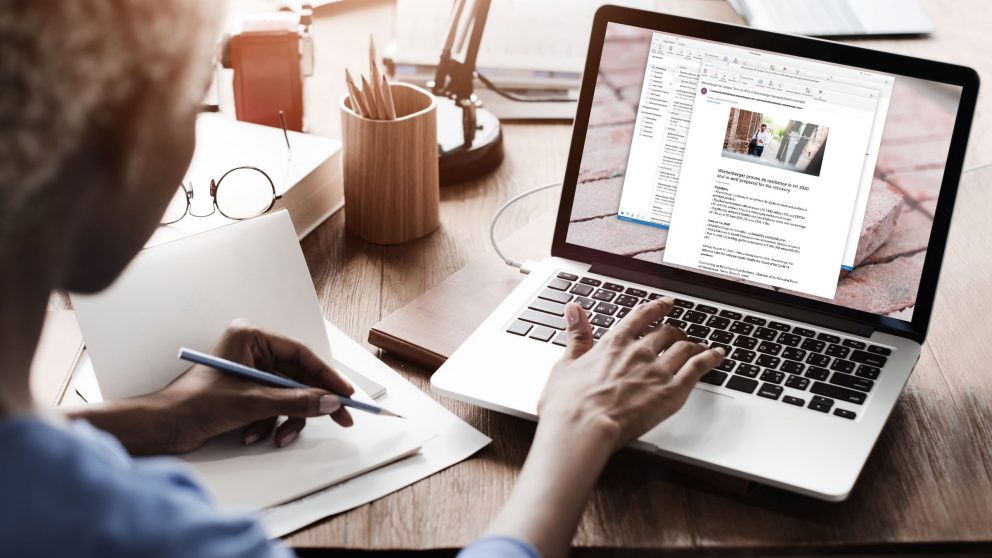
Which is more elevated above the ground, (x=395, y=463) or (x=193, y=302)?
(x=193, y=302)

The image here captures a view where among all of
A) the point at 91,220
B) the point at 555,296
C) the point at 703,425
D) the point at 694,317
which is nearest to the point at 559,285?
the point at 555,296

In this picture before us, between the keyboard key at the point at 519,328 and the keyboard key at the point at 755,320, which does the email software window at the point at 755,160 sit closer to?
the keyboard key at the point at 755,320

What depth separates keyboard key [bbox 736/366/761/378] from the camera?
0.85 meters

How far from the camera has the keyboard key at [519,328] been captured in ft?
3.00

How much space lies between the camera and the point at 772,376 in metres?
0.85

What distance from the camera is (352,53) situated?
1.66 metres

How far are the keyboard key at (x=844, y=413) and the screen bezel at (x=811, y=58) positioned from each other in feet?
0.45

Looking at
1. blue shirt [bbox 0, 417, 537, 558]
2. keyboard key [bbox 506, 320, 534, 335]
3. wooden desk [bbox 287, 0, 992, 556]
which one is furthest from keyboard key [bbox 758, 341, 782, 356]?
blue shirt [bbox 0, 417, 537, 558]

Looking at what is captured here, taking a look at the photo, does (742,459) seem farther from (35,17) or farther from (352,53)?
(352,53)

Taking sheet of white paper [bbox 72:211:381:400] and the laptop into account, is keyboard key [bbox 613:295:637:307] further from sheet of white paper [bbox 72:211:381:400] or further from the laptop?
sheet of white paper [bbox 72:211:381:400]

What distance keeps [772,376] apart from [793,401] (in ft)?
0.12

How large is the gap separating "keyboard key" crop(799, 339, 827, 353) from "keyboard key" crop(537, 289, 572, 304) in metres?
0.24

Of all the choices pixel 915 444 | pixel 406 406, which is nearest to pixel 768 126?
→ pixel 915 444

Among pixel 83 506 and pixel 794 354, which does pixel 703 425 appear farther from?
pixel 83 506
